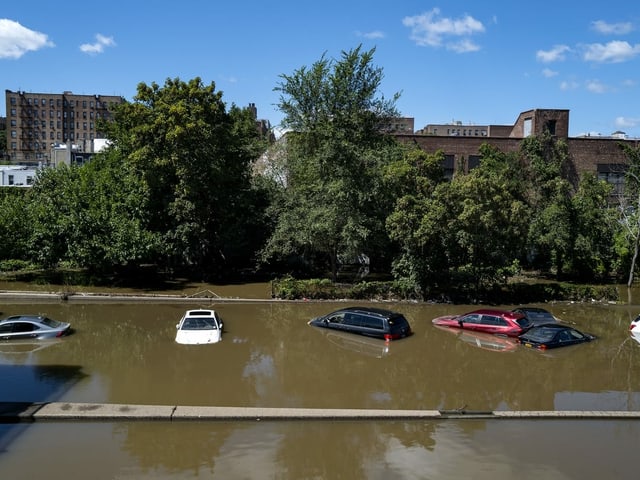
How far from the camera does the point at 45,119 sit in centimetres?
12656

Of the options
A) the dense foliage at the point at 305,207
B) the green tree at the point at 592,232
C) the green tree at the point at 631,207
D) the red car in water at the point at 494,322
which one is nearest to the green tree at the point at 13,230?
the dense foliage at the point at 305,207

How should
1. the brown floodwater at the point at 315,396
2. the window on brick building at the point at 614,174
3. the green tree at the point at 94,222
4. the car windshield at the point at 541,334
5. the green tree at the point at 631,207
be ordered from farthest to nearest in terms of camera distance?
the window on brick building at the point at 614,174, the green tree at the point at 631,207, the green tree at the point at 94,222, the car windshield at the point at 541,334, the brown floodwater at the point at 315,396

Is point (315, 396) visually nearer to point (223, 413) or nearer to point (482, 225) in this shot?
point (223, 413)

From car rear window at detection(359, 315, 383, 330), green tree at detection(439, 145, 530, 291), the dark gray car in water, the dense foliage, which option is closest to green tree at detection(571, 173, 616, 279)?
the dense foliage

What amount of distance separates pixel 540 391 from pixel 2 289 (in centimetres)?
3131

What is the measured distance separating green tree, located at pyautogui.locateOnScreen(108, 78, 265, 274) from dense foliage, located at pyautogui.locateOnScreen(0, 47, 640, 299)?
0.10m

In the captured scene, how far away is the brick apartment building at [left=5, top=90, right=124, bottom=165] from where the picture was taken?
12546cm

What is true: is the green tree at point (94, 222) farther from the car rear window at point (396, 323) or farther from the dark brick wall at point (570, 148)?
the dark brick wall at point (570, 148)

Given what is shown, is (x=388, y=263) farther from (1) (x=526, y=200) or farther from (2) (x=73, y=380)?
(2) (x=73, y=380)

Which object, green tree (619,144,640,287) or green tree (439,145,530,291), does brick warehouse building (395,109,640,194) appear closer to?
green tree (619,144,640,287)

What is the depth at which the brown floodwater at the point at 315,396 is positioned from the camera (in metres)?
12.4

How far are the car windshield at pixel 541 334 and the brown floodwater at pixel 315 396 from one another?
0.81 m

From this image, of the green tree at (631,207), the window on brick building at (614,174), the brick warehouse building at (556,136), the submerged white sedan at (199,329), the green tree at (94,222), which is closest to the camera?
the submerged white sedan at (199,329)

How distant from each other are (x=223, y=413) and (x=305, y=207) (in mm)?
22957
